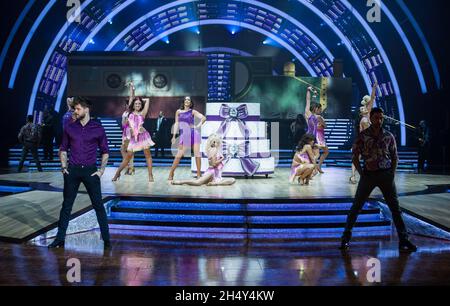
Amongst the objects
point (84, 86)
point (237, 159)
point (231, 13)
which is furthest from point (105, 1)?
point (237, 159)

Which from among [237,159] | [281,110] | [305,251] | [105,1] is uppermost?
[105,1]

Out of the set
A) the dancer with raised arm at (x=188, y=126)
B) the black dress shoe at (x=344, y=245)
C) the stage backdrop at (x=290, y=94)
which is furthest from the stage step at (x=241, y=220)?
the stage backdrop at (x=290, y=94)

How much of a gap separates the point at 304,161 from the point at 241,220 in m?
3.53

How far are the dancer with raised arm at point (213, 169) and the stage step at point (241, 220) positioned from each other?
78.8 inches

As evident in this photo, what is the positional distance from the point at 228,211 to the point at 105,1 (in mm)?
16173

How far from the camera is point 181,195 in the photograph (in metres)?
7.65

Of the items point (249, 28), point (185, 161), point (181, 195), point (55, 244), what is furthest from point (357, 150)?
point (249, 28)

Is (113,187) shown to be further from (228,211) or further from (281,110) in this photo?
(281,110)

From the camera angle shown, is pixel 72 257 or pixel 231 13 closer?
pixel 72 257

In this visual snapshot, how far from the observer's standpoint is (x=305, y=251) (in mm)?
5859

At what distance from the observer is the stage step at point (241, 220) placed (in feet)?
21.9

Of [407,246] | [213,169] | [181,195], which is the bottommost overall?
[407,246]

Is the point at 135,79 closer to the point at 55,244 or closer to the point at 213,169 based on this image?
the point at 213,169

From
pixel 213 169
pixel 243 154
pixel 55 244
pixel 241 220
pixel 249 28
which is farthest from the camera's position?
pixel 249 28
